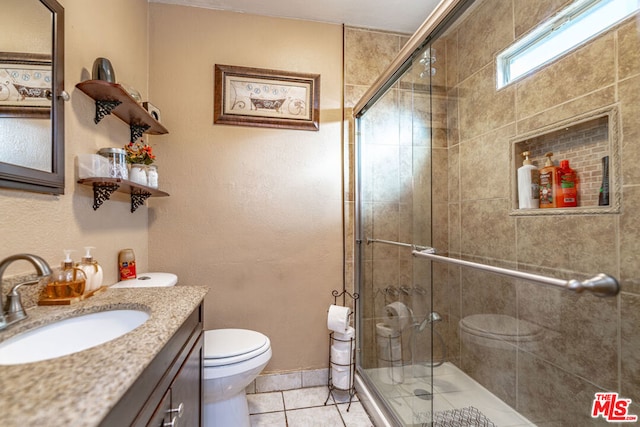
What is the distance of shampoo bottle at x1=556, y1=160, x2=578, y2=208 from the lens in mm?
1175

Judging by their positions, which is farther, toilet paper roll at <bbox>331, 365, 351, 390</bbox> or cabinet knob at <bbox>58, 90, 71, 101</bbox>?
toilet paper roll at <bbox>331, 365, 351, 390</bbox>

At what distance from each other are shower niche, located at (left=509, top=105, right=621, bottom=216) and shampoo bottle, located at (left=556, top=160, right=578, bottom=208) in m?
0.02

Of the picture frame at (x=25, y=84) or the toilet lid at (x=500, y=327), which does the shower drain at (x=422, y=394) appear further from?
the picture frame at (x=25, y=84)

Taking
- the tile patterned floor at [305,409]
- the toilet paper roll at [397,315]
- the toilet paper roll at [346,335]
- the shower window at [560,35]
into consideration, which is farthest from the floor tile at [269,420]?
the shower window at [560,35]

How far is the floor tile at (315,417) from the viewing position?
1.64 m

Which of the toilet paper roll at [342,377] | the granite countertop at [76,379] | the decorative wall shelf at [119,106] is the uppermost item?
the decorative wall shelf at [119,106]

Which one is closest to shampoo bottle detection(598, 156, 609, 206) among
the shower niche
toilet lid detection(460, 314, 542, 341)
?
the shower niche

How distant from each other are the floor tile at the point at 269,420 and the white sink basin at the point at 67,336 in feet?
3.58

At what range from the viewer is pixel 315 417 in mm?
1697

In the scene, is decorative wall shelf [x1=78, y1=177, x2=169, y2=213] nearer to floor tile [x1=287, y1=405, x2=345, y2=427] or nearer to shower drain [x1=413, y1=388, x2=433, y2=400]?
floor tile [x1=287, y1=405, x2=345, y2=427]

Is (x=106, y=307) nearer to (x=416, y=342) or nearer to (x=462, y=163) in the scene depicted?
(x=416, y=342)

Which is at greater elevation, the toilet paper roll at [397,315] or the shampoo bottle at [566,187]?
the shampoo bottle at [566,187]

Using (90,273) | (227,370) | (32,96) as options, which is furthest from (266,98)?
(227,370)

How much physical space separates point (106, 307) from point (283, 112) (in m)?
1.51
